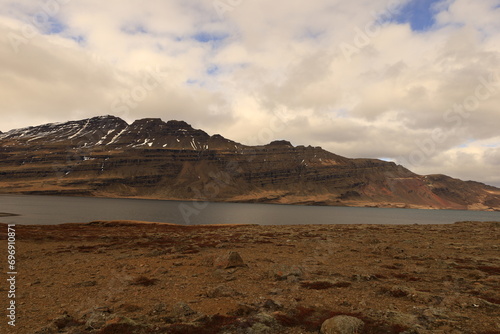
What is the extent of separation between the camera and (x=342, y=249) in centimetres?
2869

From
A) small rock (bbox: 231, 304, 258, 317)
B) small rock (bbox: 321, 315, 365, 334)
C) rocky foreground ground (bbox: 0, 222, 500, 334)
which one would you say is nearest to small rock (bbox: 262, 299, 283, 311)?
rocky foreground ground (bbox: 0, 222, 500, 334)

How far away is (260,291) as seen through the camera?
1524 centimetres

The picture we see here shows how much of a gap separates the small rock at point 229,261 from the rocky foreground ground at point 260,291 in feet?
0.26

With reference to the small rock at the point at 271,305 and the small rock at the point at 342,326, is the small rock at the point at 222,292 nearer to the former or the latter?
the small rock at the point at 271,305

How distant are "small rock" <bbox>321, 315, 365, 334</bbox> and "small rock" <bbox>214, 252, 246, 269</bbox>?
1093 centimetres

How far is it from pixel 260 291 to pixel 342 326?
243 inches

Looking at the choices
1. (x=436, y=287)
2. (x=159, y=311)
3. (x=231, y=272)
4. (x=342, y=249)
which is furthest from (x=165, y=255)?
(x=436, y=287)

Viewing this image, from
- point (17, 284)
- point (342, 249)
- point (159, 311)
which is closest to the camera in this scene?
point (159, 311)

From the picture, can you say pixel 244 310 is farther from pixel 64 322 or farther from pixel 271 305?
pixel 64 322

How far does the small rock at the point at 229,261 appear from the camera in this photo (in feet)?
66.6

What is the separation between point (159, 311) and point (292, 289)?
22.3 ft

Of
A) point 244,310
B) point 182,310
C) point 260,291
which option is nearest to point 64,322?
point 182,310

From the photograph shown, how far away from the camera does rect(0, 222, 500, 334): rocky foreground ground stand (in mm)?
10656

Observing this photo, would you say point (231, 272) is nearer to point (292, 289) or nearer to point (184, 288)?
point (184, 288)
